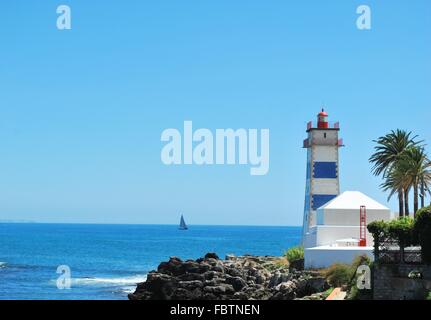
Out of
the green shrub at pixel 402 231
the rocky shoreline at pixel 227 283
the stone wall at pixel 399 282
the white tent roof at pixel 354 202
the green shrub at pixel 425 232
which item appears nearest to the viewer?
the stone wall at pixel 399 282

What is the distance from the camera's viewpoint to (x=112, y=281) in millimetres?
72125

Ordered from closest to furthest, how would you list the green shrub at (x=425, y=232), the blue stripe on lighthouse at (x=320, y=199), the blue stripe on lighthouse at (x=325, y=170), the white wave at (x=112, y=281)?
1. the green shrub at (x=425, y=232)
2. the blue stripe on lighthouse at (x=320, y=199)
3. the blue stripe on lighthouse at (x=325, y=170)
4. the white wave at (x=112, y=281)

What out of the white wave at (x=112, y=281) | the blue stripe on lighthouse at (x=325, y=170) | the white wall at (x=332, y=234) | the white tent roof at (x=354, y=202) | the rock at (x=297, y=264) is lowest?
the white wave at (x=112, y=281)

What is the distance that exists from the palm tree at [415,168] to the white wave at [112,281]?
28874 millimetres

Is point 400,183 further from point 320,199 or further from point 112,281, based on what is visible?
point 112,281

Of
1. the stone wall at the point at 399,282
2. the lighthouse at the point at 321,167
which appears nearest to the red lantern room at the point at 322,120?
the lighthouse at the point at 321,167

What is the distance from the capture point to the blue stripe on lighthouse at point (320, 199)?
188 ft

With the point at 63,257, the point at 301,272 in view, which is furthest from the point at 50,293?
the point at 63,257

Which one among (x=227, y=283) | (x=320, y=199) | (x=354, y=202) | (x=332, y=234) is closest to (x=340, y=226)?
(x=332, y=234)

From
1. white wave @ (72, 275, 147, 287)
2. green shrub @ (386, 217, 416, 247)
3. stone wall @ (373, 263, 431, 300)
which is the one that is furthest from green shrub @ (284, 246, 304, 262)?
white wave @ (72, 275, 147, 287)

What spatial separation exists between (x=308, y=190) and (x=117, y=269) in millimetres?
36315

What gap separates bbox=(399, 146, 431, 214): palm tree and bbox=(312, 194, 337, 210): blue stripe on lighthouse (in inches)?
405

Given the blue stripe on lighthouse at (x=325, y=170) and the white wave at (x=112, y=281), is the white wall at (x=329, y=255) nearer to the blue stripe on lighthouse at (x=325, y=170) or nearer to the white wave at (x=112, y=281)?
the blue stripe on lighthouse at (x=325, y=170)
